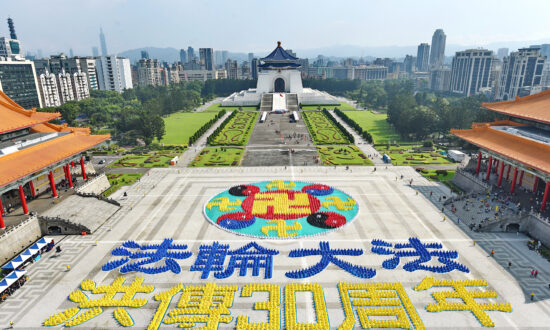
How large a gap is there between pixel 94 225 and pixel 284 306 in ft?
95.5

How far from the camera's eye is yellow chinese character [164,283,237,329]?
2772cm

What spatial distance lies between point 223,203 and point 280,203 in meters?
8.80

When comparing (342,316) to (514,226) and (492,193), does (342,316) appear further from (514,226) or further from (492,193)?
(492,193)

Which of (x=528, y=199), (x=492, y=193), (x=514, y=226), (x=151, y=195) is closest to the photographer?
(x=514, y=226)

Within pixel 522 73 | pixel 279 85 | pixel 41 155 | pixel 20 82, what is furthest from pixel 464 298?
pixel 522 73

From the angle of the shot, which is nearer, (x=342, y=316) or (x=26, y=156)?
(x=342, y=316)

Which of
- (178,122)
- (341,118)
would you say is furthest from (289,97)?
(178,122)

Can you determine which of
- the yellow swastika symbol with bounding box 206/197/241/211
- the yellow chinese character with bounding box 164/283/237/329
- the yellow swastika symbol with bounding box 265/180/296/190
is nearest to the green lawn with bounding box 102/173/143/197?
the yellow swastika symbol with bounding box 206/197/241/211

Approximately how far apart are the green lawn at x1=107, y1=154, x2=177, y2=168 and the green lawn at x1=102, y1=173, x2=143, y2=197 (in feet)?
20.1

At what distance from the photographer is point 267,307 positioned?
29047 mm

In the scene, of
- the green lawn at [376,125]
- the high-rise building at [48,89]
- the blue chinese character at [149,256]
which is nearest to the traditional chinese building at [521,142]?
the green lawn at [376,125]

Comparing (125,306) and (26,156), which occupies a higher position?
(26,156)

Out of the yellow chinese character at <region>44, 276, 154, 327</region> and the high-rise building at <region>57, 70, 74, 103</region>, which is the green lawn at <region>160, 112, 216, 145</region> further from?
the yellow chinese character at <region>44, 276, 154, 327</region>

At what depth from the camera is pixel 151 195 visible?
54688 mm
